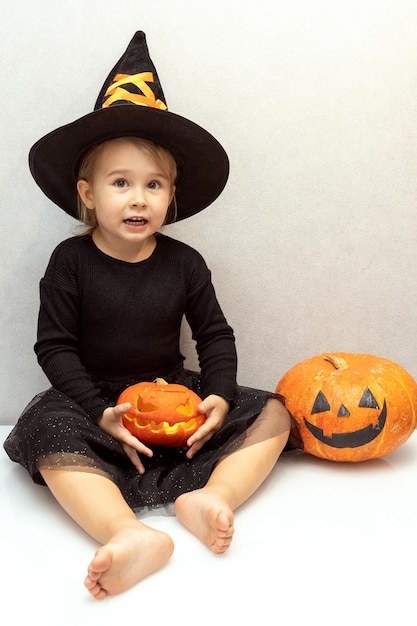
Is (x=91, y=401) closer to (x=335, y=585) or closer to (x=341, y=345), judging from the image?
(x=335, y=585)

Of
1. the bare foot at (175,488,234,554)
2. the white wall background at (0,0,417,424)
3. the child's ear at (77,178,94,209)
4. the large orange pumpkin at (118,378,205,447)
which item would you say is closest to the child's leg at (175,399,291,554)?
the bare foot at (175,488,234,554)

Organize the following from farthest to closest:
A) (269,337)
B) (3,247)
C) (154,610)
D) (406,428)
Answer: (269,337) → (3,247) → (406,428) → (154,610)

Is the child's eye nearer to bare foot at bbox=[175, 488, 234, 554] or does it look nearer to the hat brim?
the hat brim

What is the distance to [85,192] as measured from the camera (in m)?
1.32

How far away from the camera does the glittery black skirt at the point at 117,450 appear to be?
1.09 meters

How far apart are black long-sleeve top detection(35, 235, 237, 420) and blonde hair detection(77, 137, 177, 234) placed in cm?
5

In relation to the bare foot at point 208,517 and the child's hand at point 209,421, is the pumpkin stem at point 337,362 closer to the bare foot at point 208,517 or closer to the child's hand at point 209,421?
the child's hand at point 209,421

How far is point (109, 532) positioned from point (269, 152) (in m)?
0.92

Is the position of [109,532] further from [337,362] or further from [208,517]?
[337,362]

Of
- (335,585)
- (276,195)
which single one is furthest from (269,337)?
(335,585)

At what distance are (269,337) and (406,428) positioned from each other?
429 mm

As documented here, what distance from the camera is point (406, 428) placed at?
1.31m

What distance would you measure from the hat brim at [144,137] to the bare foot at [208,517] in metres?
0.62

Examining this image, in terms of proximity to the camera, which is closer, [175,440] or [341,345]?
[175,440]
